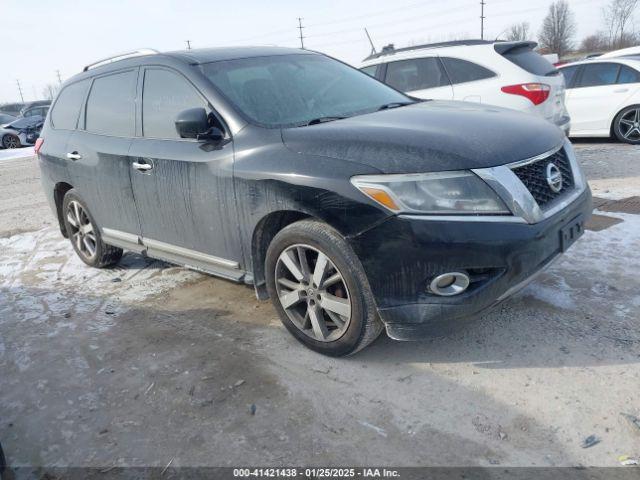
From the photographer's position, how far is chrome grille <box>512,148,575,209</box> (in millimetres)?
2756

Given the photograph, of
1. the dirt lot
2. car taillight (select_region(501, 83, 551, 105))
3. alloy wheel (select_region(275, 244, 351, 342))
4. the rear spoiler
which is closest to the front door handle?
the dirt lot

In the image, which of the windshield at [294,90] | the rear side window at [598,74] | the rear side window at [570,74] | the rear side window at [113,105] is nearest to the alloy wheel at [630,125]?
the rear side window at [598,74]

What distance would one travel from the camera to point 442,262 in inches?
101

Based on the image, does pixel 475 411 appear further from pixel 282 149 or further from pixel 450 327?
pixel 282 149

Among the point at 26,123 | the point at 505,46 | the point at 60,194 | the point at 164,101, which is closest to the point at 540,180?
the point at 164,101

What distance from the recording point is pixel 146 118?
12.8 ft

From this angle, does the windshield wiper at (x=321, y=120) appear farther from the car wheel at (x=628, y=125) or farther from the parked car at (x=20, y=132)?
the parked car at (x=20, y=132)

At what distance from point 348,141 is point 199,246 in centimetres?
142

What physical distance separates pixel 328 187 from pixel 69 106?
11.2 ft

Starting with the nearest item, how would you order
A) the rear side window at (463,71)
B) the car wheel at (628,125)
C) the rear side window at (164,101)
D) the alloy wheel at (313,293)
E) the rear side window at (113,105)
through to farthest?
the alloy wheel at (313,293)
the rear side window at (164,101)
the rear side window at (113,105)
the rear side window at (463,71)
the car wheel at (628,125)

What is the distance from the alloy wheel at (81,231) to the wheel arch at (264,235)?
2.31 m

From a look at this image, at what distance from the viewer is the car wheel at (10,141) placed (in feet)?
66.1

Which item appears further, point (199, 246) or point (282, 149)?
point (199, 246)

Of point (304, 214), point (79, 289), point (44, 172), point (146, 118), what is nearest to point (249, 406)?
point (304, 214)
